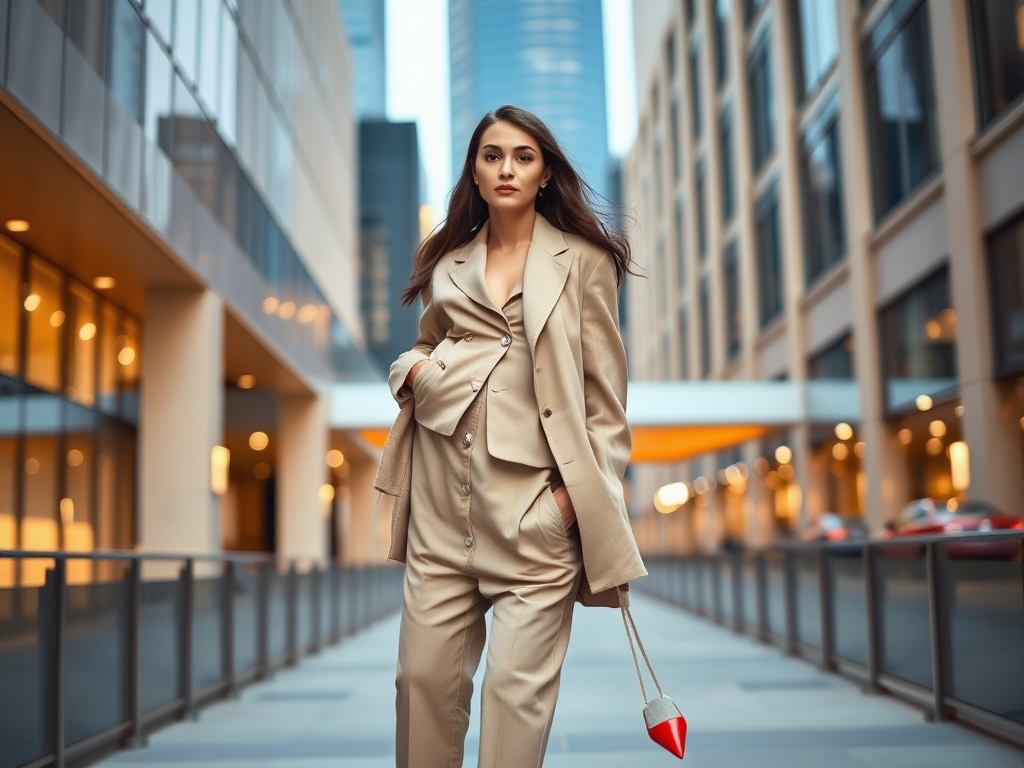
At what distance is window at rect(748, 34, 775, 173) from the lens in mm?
29719

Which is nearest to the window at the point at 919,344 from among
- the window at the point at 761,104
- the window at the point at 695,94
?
the window at the point at 761,104

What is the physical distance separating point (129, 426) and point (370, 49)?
177 feet

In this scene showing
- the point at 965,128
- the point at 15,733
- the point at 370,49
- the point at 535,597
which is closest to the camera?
the point at 535,597

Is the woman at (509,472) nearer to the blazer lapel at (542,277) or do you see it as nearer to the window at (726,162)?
the blazer lapel at (542,277)

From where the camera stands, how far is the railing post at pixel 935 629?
6.12m

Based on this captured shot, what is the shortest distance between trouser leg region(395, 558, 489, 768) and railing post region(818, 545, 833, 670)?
6640 mm

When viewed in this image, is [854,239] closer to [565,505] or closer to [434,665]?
[565,505]

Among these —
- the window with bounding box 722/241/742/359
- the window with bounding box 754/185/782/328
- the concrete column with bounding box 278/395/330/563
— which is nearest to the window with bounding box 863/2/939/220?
the window with bounding box 754/185/782/328

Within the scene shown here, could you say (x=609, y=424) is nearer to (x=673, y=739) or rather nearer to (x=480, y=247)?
(x=480, y=247)

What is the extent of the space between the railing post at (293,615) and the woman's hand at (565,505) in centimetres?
838

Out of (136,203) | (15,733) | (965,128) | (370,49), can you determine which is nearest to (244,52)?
Result: (136,203)

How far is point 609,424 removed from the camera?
281 centimetres

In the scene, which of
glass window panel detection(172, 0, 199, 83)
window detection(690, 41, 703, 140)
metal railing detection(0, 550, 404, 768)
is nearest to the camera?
metal railing detection(0, 550, 404, 768)

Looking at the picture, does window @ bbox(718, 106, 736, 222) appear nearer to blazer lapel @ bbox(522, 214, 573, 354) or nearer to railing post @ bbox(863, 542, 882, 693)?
railing post @ bbox(863, 542, 882, 693)
